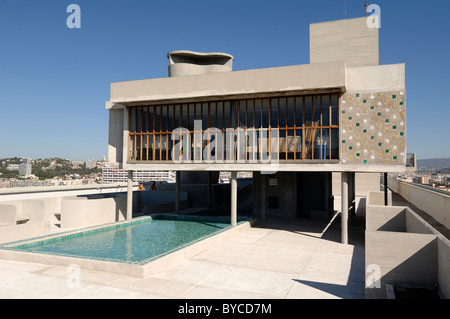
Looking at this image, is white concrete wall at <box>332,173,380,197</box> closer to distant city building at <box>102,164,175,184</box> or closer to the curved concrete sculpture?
the curved concrete sculpture

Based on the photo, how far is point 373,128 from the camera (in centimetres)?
1593

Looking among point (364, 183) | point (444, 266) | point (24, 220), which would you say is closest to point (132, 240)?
point (24, 220)

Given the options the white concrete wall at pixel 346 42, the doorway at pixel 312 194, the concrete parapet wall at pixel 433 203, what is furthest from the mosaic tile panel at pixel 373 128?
the white concrete wall at pixel 346 42

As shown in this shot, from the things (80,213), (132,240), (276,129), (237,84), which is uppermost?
(237,84)

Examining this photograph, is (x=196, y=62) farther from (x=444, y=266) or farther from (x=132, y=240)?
(x=444, y=266)

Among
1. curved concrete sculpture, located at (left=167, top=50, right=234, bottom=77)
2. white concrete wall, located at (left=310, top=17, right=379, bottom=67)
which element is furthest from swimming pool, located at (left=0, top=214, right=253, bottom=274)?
white concrete wall, located at (left=310, top=17, right=379, bottom=67)

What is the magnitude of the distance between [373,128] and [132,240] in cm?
1244

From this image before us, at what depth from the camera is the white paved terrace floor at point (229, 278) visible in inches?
345

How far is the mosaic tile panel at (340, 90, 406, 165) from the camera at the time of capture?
614 inches

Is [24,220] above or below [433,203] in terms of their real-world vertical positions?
below

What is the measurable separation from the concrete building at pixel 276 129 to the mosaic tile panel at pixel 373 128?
0.04 m

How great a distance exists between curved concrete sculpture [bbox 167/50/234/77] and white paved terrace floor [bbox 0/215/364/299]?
19.5 metres
